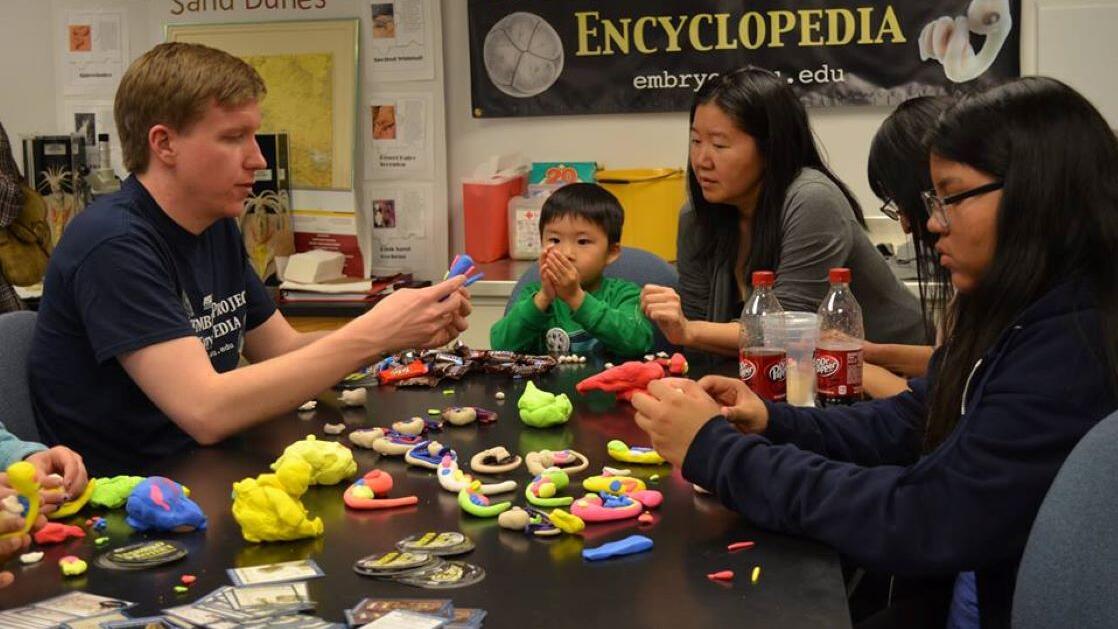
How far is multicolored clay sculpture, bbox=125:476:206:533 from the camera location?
Answer: 1652 millimetres

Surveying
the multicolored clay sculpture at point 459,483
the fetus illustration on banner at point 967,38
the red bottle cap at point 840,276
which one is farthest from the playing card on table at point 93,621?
the fetus illustration on banner at point 967,38

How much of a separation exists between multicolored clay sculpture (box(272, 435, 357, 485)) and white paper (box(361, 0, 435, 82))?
123 inches

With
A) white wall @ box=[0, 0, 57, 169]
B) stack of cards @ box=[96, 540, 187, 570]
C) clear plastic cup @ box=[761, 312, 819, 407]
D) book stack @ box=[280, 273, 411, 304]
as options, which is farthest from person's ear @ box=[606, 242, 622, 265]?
white wall @ box=[0, 0, 57, 169]

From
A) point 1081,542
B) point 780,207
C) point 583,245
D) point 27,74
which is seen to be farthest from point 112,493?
point 27,74

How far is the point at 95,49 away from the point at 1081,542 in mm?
4583

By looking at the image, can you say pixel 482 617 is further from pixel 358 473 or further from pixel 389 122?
pixel 389 122

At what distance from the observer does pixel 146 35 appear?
5.06 meters

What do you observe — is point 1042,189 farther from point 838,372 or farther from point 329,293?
point 329,293

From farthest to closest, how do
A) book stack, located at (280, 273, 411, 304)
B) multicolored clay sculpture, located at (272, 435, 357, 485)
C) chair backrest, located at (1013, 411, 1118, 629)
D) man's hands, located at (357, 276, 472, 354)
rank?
book stack, located at (280, 273, 411, 304)
man's hands, located at (357, 276, 472, 354)
multicolored clay sculpture, located at (272, 435, 357, 485)
chair backrest, located at (1013, 411, 1118, 629)

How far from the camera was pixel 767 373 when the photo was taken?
2.33m

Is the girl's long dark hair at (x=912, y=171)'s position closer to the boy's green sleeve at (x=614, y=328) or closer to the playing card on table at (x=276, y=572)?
the boy's green sleeve at (x=614, y=328)

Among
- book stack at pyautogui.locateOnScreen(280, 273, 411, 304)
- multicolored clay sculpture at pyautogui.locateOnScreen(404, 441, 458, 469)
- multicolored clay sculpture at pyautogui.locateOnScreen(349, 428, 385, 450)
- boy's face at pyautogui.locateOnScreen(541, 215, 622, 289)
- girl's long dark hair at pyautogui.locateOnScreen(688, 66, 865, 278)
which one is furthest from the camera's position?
book stack at pyautogui.locateOnScreen(280, 273, 411, 304)

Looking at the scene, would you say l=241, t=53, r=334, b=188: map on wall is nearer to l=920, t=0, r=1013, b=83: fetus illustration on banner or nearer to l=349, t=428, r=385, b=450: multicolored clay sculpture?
l=920, t=0, r=1013, b=83: fetus illustration on banner

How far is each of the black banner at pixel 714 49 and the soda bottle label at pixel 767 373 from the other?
2379 mm
